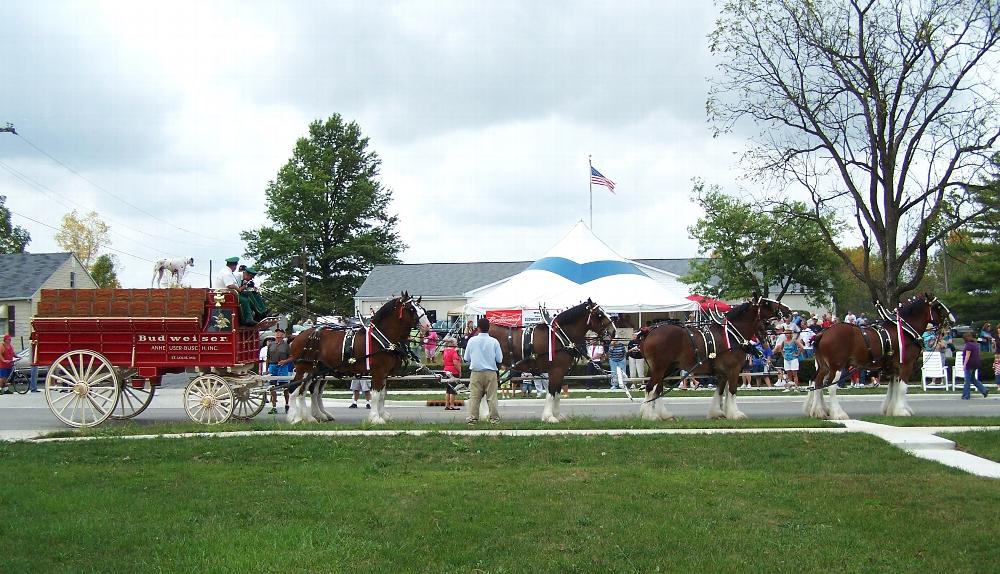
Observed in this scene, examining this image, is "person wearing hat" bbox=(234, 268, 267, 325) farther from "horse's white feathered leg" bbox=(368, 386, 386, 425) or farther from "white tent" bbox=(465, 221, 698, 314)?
"white tent" bbox=(465, 221, 698, 314)

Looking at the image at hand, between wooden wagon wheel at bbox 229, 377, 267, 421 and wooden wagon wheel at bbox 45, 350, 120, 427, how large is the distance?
2.13 metres

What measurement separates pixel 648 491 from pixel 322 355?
8869mm

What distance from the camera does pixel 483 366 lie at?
15648mm

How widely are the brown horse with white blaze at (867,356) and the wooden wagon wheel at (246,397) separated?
10661mm

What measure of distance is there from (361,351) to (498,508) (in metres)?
8.31

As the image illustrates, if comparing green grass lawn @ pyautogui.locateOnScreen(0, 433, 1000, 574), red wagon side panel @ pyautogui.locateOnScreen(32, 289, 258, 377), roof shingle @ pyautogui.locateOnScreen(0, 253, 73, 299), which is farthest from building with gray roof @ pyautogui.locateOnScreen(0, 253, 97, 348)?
green grass lawn @ pyautogui.locateOnScreen(0, 433, 1000, 574)

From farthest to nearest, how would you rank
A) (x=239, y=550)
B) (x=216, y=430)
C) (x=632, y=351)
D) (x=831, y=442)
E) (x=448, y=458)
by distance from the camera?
(x=632, y=351) → (x=216, y=430) → (x=831, y=442) → (x=448, y=458) → (x=239, y=550)

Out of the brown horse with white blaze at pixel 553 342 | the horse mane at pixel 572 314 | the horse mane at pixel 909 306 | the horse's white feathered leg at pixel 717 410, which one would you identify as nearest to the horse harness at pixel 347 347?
the brown horse with white blaze at pixel 553 342

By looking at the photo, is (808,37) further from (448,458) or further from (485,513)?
(485,513)

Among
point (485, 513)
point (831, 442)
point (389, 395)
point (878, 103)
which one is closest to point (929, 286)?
point (878, 103)

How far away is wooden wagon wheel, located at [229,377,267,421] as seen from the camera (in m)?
16.4

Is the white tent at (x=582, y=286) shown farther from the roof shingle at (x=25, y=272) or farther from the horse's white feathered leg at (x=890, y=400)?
the roof shingle at (x=25, y=272)

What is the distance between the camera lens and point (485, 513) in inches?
325

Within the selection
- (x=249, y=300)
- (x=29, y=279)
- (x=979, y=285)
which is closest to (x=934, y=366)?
(x=249, y=300)
